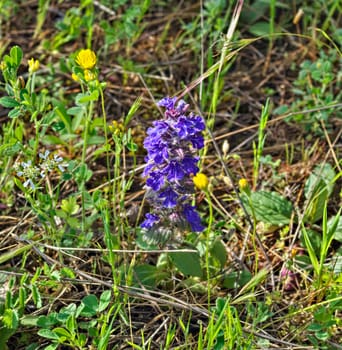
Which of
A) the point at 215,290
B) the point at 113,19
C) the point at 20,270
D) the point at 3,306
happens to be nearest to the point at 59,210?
the point at 20,270

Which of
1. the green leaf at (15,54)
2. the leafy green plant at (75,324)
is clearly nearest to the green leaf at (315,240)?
the leafy green plant at (75,324)

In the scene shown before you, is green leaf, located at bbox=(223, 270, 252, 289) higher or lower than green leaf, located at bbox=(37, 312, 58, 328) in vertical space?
lower

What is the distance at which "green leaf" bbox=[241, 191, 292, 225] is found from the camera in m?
2.60

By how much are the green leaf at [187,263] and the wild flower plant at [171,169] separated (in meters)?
0.07

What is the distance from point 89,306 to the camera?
2.12m

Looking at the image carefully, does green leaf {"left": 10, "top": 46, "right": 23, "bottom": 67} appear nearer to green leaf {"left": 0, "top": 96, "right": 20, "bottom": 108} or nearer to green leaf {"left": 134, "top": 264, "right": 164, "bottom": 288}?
green leaf {"left": 0, "top": 96, "right": 20, "bottom": 108}

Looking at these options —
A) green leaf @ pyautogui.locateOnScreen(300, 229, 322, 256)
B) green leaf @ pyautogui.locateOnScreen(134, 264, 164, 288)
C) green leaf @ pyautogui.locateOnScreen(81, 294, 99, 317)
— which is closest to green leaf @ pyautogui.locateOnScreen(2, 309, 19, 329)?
green leaf @ pyautogui.locateOnScreen(81, 294, 99, 317)

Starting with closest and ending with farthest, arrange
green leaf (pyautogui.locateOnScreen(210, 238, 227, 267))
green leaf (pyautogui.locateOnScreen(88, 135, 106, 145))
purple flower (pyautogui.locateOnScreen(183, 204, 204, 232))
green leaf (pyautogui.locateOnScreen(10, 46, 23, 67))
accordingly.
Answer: green leaf (pyautogui.locateOnScreen(10, 46, 23, 67)), purple flower (pyautogui.locateOnScreen(183, 204, 204, 232)), green leaf (pyautogui.locateOnScreen(210, 238, 227, 267)), green leaf (pyautogui.locateOnScreen(88, 135, 106, 145))

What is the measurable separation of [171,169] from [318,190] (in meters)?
0.73

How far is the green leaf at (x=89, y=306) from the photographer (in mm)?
2105

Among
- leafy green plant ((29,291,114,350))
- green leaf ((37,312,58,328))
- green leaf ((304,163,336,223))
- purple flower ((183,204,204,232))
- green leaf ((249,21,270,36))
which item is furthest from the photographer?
green leaf ((249,21,270,36))

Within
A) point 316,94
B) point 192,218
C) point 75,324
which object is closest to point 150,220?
point 192,218

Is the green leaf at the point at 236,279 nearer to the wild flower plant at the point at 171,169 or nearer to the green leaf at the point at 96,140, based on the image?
the wild flower plant at the point at 171,169

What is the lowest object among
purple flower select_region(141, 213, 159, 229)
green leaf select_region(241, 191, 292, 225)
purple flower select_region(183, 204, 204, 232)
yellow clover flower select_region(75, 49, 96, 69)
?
Answer: green leaf select_region(241, 191, 292, 225)
